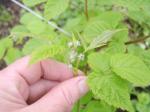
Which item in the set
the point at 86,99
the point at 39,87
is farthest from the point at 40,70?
the point at 86,99

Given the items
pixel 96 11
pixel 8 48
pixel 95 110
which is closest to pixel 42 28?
pixel 8 48

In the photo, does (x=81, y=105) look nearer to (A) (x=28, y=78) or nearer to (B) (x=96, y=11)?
(A) (x=28, y=78)

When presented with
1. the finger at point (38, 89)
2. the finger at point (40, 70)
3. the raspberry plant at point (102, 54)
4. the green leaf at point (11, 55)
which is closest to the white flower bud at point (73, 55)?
the raspberry plant at point (102, 54)

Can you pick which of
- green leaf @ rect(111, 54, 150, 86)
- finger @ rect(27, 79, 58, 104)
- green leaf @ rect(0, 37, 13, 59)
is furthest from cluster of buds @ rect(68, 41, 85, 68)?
green leaf @ rect(0, 37, 13, 59)

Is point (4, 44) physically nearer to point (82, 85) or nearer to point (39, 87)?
point (39, 87)

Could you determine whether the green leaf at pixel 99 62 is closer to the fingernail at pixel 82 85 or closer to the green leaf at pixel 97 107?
the fingernail at pixel 82 85

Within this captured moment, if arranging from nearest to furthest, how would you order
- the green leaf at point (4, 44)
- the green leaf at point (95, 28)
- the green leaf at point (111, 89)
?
1. the green leaf at point (111, 89)
2. the green leaf at point (95, 28)
3. the green leaf at point (4, 44)
